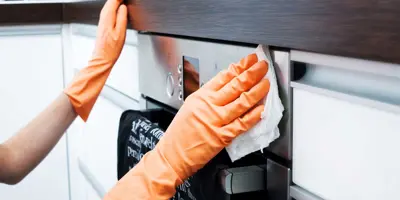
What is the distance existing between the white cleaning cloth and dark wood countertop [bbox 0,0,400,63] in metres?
0.04

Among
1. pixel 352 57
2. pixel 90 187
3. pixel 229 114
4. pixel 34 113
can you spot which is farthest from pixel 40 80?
pixel 352 57

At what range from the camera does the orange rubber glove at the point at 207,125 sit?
719 mm

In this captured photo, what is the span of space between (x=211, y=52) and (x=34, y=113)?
45.8 inches

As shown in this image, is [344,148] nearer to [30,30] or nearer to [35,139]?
[35,139]

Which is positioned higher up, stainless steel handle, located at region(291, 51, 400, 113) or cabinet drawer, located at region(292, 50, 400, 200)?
stainless steel handle, located at region(291, 51, 400, 113)

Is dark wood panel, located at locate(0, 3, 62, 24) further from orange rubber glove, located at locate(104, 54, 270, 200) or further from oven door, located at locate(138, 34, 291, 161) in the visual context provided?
orange rubber glove, located at locate(104, 54, 270, 200)

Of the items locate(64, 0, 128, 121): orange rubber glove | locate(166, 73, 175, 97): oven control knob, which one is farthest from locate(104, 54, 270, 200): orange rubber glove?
locate(64, 0, 128, 121): orange rubber glove

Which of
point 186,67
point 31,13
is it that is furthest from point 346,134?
point 31,13

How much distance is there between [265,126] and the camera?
710 mm

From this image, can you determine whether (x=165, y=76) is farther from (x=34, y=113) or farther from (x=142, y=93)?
(x=34, y=113)

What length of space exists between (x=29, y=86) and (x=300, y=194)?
54.0 inches

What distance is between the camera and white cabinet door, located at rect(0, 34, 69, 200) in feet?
6.00

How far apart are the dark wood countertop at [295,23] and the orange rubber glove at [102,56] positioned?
100 millimetres

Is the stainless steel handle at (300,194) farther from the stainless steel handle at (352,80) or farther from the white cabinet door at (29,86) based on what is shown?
the white cabinet door at (29,86)
